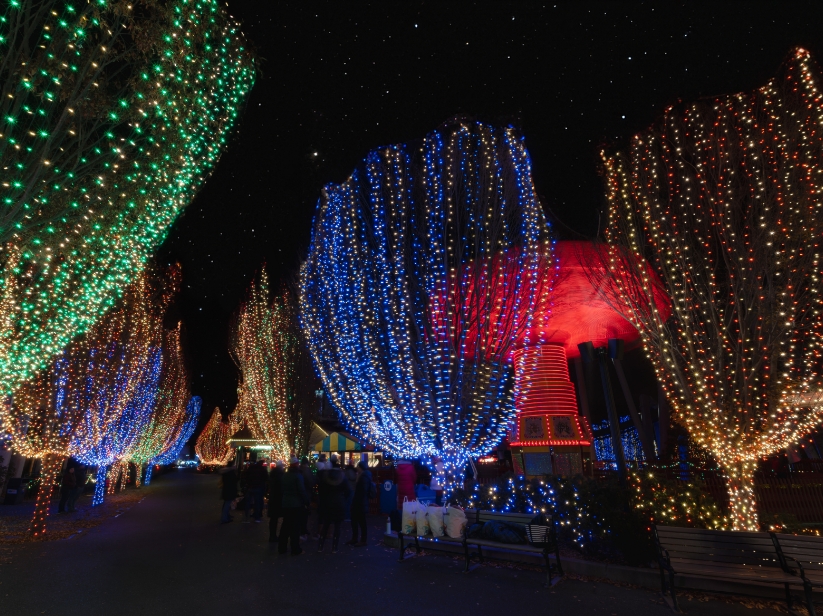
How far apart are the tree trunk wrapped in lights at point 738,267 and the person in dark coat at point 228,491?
1196cm

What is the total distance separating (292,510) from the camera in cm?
900

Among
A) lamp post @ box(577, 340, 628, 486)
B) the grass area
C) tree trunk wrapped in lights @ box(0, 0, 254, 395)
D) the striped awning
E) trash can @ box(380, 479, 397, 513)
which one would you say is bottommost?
the grass area

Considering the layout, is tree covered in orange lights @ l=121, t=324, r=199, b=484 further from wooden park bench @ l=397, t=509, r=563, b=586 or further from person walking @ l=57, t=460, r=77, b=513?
wooden park bench @ l=397, t=509, r=563, b=586

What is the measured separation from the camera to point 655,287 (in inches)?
392

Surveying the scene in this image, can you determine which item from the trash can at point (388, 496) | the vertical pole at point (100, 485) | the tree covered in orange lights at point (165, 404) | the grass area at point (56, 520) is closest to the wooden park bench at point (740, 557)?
the trash can at point (388, 496)

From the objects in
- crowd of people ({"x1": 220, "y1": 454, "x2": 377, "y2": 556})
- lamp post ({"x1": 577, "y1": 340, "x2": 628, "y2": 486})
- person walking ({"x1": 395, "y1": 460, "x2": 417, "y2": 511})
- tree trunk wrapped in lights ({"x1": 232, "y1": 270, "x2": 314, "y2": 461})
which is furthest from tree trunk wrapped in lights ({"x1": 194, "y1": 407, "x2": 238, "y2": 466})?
lamp post ({"x1": 577, "y1": 340, "x2": 628, "y2": 486})

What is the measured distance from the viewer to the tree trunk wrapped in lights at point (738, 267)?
8.06 metres

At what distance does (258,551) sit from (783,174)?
12.2m

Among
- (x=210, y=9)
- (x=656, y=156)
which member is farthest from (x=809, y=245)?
(x=210, y=9)

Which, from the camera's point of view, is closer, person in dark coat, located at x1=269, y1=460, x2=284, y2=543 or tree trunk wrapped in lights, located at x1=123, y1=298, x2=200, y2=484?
person in dark coat, located at x1=269, y1=460, x2=284, y2=543

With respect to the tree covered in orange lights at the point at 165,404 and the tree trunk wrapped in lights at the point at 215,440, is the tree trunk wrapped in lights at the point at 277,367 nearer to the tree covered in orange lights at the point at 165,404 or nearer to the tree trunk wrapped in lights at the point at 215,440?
the tree covered in orange lights at the point at 165,404

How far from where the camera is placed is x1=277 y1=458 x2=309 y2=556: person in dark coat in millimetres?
8797

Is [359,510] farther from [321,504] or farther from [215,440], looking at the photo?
[215,440]

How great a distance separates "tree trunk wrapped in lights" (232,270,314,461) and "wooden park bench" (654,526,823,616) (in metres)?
18.7
